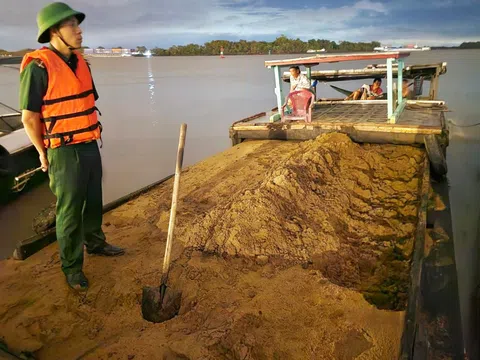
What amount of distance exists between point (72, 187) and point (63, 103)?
661mm

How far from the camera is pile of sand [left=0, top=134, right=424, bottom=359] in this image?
2635 millimetres

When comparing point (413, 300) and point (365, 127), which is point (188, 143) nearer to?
point (365, 127)

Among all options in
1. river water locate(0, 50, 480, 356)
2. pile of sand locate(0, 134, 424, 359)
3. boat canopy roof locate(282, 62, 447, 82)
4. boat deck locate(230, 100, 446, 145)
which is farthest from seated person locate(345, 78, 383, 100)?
pile of sand locate(0, 134, 424, 359)

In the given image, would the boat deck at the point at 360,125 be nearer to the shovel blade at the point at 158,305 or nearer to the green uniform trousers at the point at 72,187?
the green uniform trousers at the point at 72,187

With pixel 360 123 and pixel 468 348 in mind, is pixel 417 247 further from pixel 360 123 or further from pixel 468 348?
pixel 360 123

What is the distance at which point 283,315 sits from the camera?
2883mm

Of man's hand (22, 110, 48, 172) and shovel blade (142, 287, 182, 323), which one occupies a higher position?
man's hand (22, 110, 48, 172)

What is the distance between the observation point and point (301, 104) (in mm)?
7660

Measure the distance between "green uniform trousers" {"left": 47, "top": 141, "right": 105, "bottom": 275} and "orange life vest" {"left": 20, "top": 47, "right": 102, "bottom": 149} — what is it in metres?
0.09

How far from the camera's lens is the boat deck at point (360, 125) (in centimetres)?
651

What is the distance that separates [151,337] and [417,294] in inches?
72.3

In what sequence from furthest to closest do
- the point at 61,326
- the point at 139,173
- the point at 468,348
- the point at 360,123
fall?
the point at 139,173 → the point at 360,123 → the point at 468,348 → the point at 61,326

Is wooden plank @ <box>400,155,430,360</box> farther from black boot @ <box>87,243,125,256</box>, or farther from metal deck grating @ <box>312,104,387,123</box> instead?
metal deck grating @ <box>312,104,387,123</box>

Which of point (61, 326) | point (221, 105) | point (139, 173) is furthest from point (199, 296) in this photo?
point (221, 105)
